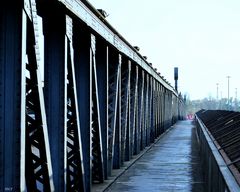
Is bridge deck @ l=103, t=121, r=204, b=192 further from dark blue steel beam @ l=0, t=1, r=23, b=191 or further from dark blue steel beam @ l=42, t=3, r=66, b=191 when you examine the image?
dark blue steel beam @ l=0, t=1, r=23, b=191

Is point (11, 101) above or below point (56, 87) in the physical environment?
below

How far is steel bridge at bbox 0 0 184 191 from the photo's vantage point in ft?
25.4

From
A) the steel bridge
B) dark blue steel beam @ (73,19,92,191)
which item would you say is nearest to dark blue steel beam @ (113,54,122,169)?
the steel bridge

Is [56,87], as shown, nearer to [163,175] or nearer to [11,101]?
[11,101]

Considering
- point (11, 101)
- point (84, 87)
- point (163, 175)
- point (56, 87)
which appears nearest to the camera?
point (11, 101)

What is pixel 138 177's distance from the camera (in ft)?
57.4

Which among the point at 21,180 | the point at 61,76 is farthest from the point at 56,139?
the point at 21,180

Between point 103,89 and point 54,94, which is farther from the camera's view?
point 103,89

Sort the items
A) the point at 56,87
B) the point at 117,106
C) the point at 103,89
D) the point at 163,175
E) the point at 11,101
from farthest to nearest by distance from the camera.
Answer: the point at 117,106 → the point at 163,175 → the point at 103,89 → the point at 56,87 → the point at 11,101

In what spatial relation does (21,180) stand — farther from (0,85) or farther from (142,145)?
(142,145)

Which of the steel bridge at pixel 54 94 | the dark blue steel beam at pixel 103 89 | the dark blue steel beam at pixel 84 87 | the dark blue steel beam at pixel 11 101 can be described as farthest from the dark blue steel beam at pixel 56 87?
the dark blue steel beam at pixel 103 89

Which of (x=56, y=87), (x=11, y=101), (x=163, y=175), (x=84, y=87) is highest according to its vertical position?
(x=84, y=87)

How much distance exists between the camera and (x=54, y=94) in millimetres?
10617

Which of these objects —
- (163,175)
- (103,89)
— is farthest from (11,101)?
(163,175)
